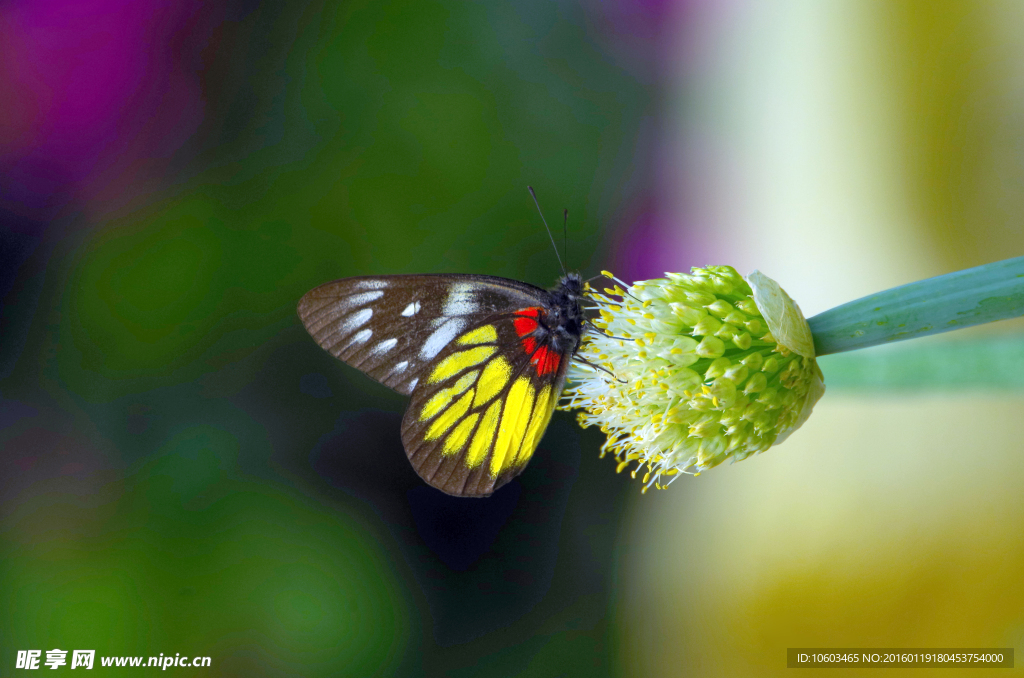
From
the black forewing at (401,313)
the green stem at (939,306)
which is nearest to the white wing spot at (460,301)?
the black forewing at (401,313)

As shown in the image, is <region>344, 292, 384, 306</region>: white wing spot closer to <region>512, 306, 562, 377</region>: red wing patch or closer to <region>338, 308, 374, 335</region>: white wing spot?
<region>338, 308, 374, 335</region>: white wing spot

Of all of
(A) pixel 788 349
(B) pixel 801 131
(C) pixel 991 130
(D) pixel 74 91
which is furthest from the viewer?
(B) pixel 801 131

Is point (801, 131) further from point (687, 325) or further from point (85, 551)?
point (85, 551)

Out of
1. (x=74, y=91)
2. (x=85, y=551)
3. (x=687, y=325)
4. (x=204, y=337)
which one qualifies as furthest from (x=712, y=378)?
(x=74, y=91)

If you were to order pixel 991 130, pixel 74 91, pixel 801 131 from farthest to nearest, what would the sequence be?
pixel 801 131 → pixel 74 91 → pixel 991 130

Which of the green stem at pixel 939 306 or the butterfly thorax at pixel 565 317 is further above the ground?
the butterfly thorax at pixel 565 317

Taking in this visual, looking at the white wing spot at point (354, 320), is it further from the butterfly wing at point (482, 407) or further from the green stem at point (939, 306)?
the green stem at point (939, 306)

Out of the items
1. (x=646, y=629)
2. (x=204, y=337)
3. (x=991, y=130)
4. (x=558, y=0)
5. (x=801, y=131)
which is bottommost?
(x=646, y=629)
